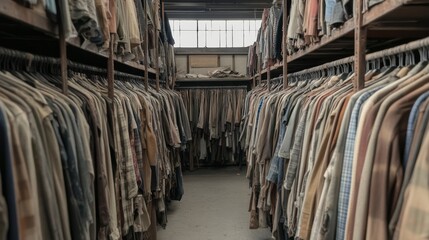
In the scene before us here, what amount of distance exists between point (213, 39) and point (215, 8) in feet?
4.20

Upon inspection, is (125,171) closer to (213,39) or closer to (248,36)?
(213,39)

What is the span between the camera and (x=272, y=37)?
12.7ft

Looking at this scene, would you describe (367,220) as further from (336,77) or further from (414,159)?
(336,77)

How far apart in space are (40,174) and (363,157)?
0.93 meters

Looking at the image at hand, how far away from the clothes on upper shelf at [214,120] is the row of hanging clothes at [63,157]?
161 inches

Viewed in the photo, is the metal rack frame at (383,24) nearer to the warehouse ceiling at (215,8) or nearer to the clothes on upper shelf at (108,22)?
→ the clothes on upper shelf at (108,22)

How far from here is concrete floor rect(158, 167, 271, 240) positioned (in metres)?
3.72

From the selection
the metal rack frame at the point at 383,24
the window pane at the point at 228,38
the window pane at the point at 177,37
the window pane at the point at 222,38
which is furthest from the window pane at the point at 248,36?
the metal rack frame at the point at 383,24

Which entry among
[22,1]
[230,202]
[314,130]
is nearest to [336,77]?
[314,130]

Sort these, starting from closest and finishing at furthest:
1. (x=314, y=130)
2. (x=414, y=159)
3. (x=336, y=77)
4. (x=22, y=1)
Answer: (x=414, y=159) < (x=22, y=1) < (x=314, y=130) < (x=336, y=77)

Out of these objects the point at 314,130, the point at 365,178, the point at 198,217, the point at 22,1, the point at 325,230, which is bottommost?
the point at 198,217

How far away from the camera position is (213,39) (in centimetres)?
829

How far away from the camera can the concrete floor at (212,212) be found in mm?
3721

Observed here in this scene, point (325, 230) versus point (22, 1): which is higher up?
point (22, 1)
